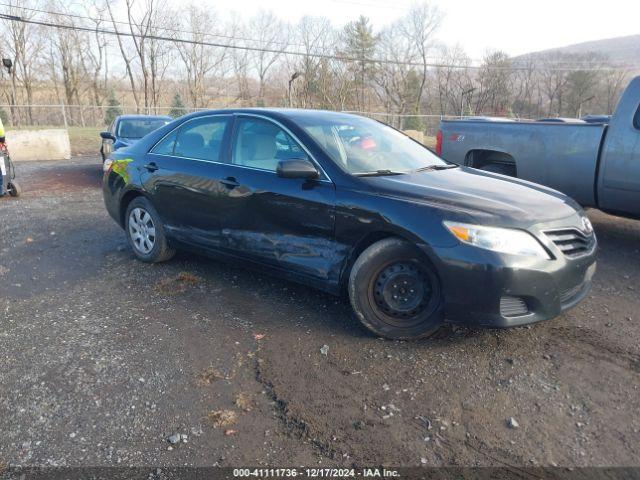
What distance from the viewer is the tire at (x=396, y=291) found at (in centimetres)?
334

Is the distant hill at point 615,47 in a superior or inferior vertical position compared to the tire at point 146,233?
superior

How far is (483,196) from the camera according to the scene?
340 cm

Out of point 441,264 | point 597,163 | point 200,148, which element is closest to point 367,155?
point 441,264

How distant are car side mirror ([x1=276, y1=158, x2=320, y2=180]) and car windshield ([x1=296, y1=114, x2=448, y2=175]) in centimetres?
21

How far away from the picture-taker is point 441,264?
10.4 ft

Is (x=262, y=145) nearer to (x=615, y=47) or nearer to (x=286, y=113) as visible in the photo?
(x=286, y=113)

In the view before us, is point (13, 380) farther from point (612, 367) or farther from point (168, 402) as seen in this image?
point (612, 367)

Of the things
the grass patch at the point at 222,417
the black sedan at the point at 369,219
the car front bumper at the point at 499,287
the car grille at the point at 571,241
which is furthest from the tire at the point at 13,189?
the car grille at the point at 571,241

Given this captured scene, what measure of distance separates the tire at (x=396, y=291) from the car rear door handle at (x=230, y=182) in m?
1.35

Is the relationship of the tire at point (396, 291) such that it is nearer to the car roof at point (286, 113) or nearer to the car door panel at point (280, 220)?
the car door panel at point (280, 220)

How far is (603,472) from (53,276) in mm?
4881

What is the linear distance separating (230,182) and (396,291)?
5.77 ft

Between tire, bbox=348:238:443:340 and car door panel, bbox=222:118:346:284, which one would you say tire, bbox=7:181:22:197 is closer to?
car door panel, bbox=222:118:346:284

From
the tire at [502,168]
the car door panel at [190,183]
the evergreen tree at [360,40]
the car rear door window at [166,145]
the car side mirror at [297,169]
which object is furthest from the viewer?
the evergreen tree at [360,40]
